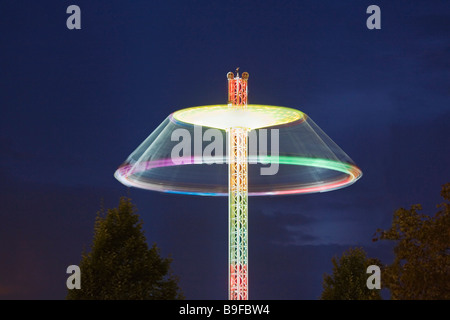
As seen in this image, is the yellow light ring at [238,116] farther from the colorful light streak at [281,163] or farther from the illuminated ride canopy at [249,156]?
the colorful light streak at [281,163]

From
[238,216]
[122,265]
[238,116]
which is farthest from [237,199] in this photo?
[122,265]

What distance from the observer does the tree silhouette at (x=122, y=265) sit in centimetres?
2378

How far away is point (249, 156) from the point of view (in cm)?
4281

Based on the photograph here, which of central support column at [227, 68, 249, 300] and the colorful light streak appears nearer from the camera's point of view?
central support column at [227, 68, 249, 300]

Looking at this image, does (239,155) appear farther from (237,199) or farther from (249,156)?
(249,156)

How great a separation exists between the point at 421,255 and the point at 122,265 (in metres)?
9.74

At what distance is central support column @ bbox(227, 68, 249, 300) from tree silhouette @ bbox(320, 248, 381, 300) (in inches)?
179

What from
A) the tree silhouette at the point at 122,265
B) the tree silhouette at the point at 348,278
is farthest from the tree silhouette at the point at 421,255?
the tree silhouette at the point at 348,278

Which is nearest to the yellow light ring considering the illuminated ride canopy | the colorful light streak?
the illuminated ride canopy

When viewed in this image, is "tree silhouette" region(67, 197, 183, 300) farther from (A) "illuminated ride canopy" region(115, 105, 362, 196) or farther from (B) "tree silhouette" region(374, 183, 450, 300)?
(A) "illuminated ride canopy" region(115, 105, 362, 196)

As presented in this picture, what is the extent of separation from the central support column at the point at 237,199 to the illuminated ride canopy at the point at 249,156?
0.84 metres

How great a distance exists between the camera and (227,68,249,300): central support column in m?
36.8

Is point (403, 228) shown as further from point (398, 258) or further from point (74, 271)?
point (74, 271)
